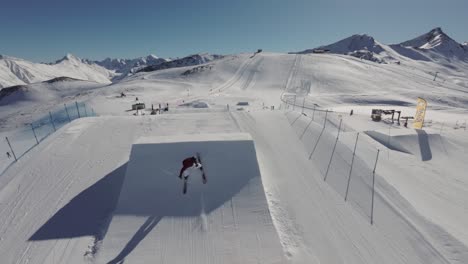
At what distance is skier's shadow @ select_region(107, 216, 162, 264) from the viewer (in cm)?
761

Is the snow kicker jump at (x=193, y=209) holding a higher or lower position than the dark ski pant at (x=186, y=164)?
lower

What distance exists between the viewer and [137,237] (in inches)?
328

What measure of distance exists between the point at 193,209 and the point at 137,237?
2.22 meters

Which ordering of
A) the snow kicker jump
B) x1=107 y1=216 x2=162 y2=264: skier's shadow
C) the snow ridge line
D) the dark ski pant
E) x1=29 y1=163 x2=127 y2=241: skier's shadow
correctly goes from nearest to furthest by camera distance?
x1=107 y1=216 x2=162 y2=264: skier's shadow → the snow kicker jump → x1=29 y1=163 x2=127 y2=241: skier's shadow → the dark ski pant → the snow ridge line

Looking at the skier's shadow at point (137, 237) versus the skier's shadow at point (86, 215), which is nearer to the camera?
the skier's shadow at point (137, 237)

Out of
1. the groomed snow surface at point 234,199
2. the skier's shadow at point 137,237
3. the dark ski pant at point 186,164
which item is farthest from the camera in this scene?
the dark ski pant at point 186,164

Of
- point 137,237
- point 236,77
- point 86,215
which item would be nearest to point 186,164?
point 137,237

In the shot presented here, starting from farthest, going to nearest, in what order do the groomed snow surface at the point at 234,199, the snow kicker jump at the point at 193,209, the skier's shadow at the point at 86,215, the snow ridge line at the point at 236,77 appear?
the snow ridge line at the point at 236,77 → the skier's shadow at the point at 86,215 → the groomed snow surface at the point at 234,199 → the snow kicker jump at the point at 193,209

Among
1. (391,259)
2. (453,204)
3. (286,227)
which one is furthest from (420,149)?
(286,227)

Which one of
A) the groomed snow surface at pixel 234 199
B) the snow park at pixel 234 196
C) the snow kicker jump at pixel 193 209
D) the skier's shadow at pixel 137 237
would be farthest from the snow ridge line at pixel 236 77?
the skier's shadow at pixel 137 237

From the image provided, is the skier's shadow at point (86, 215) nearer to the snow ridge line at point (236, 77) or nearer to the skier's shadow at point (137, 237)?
the skier's shadow at point (137, 237)

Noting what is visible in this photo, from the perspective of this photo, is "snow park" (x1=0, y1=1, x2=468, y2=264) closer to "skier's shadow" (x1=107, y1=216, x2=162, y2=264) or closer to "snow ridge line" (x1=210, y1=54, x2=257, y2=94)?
"skier's shadow" (x1=107, y1=216, x2=162, y2=264)

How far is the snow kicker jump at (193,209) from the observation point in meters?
7.82

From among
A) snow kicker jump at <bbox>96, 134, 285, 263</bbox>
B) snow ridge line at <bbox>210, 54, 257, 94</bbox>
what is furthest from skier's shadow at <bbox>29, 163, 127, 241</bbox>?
snow ridge line at <bbox>210, 54, 257, 94</bbox>
